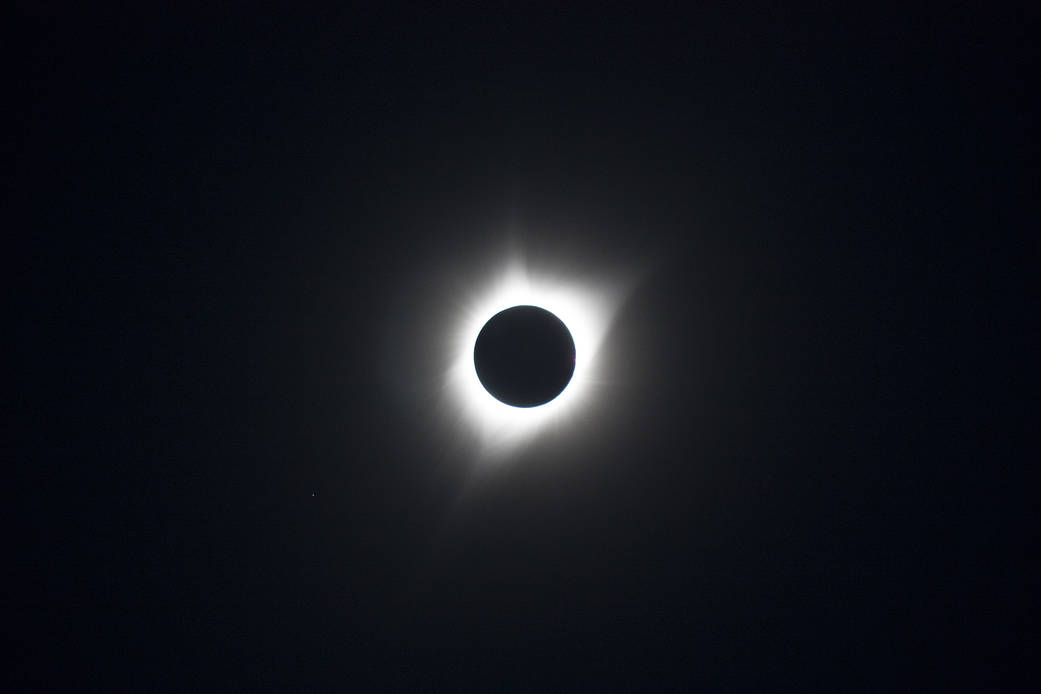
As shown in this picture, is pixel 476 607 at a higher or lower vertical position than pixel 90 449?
lower

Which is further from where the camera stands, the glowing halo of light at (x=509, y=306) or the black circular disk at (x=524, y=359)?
the glowing halo of light at (x=509, y=306)

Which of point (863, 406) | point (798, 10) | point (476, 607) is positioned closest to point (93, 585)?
point (476, 607)

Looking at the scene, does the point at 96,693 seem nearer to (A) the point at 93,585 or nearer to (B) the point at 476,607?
(A) the point at 93,585

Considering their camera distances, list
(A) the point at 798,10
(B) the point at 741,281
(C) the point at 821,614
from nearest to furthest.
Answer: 1. (A) the point at 798,10
2. (B) the point at 741,281
3. (C) the point at 821,614

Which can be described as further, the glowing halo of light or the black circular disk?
the glowing halo of light
